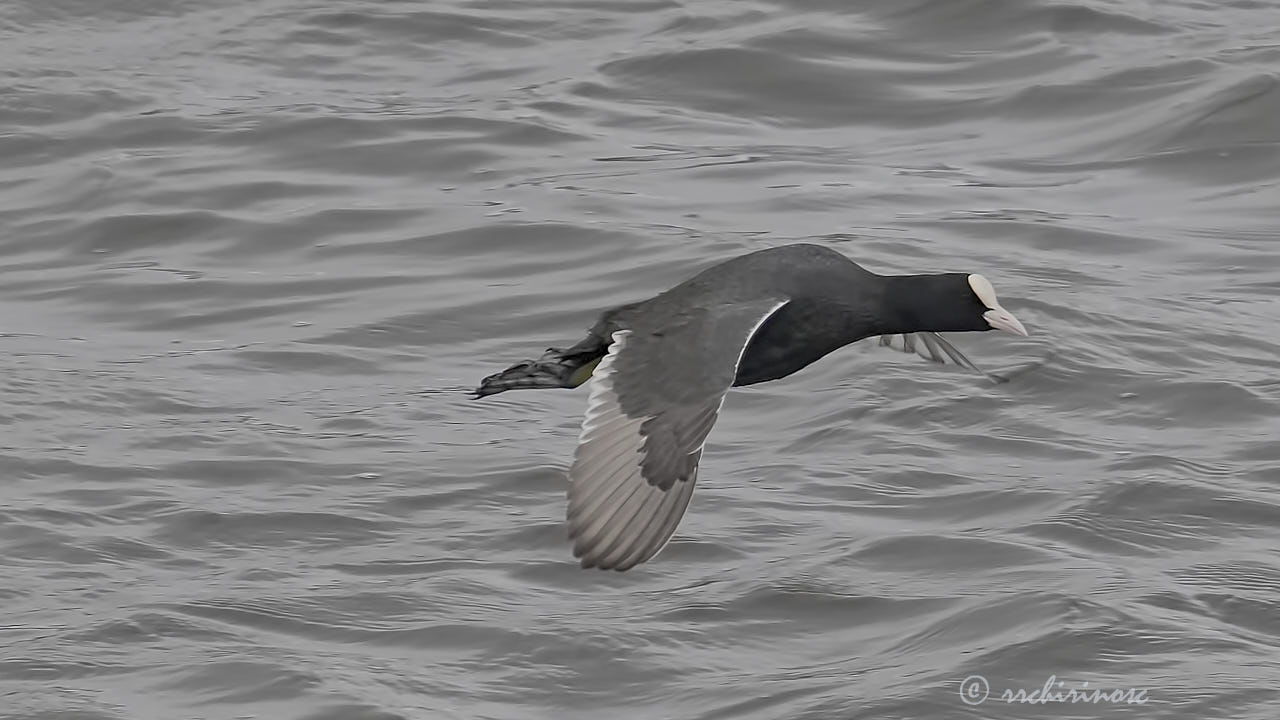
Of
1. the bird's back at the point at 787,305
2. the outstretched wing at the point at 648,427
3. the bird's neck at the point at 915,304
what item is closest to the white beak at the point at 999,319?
the bird's neck at the point at 915,304

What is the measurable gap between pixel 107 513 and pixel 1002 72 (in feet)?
25.2

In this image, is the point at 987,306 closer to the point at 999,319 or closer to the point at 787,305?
the point at 999,319

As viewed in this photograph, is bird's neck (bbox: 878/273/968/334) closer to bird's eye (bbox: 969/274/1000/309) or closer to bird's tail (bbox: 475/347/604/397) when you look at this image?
bird's eye (bbox: 969/274/1000/309)

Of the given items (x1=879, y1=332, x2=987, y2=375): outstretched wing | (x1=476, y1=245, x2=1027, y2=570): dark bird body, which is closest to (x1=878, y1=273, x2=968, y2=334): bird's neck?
(x1=476, y1=245, x2=1027, y2=570): dark bird body

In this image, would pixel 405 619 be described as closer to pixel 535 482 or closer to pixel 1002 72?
pixel 535 482

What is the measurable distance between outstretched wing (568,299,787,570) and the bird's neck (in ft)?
1.75

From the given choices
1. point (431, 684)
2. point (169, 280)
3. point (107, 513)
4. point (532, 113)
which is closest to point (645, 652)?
point (431, 684)

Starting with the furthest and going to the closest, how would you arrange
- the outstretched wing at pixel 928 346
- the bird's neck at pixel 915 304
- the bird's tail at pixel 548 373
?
the outstretched wing at pixel 928 346, the bird's neck at pixel 915 304, the bird's tail at pixel 548 373

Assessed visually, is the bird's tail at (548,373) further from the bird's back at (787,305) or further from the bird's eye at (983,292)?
the bird's eye at (983,292)

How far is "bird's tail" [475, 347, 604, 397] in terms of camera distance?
23.9 feet

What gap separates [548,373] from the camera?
24.4 feet

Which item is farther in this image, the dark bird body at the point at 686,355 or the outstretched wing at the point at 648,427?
the dark bird body at the point at 686,355

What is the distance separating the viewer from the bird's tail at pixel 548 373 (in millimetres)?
7285

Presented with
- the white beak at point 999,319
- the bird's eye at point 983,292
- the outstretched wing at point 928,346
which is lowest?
the outstretched wing at point 928,346
